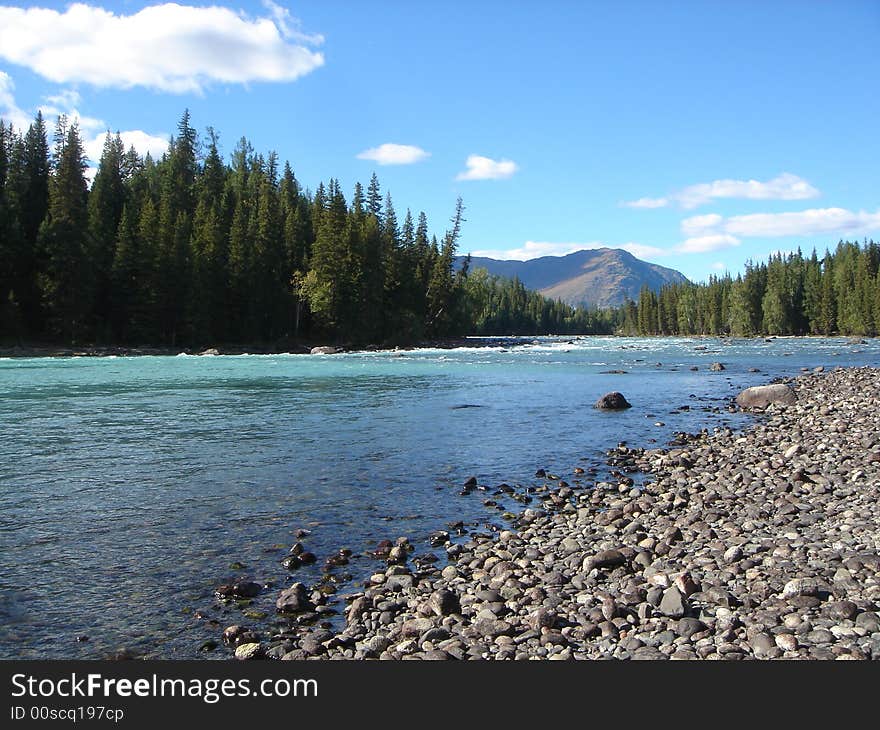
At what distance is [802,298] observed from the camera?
153 meters

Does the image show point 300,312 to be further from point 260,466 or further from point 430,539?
point 430,539

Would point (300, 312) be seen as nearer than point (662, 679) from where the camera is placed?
No

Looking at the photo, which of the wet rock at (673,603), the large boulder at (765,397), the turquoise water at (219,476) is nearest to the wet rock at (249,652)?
the turquoise water at (219,476)

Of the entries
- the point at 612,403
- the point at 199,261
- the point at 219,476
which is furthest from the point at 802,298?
the point at 219,476

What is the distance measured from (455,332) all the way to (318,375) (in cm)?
7272

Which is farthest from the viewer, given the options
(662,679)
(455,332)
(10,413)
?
(455,332)

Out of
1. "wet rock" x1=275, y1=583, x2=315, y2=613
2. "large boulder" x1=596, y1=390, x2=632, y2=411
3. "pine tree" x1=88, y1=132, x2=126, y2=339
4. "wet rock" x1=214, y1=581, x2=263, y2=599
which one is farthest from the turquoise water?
"pine tree" x1=88, y1=132, x2=126, y2=339

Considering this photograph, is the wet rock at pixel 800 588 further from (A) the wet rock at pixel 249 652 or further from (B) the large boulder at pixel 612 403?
(B) the large boulder at pixel 612 403

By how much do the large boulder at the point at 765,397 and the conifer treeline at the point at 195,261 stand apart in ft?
206

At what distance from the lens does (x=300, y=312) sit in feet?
288

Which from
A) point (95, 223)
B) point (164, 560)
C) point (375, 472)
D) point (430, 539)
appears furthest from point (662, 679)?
point (95, 223)

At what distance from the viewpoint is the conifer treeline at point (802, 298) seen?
12712 cm

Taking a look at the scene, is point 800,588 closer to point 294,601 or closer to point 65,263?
point 294,601

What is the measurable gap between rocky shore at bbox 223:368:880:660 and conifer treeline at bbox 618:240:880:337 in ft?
452
